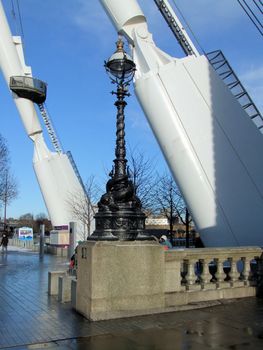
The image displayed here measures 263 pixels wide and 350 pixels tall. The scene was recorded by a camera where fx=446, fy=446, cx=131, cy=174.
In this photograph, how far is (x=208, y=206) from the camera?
55.7ft

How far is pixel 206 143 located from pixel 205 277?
8.39 m

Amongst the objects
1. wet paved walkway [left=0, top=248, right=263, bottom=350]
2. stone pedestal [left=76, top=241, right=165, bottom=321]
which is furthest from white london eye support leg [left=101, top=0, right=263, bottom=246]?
stone pedestal [left=76, top=241, right=165, bottom=321]

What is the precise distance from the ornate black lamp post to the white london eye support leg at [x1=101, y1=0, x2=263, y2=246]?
7.79 meters

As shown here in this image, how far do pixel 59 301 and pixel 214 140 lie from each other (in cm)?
936

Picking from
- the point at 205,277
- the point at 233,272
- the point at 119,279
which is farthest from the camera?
the point at 233,272

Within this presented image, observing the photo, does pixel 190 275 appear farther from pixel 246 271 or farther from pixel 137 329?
pixel 137 329

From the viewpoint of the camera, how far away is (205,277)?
9602mm

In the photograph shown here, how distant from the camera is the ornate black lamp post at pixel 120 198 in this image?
8.75m

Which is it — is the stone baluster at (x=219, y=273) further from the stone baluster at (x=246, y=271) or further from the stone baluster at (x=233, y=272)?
the stone baluster at (x=246, y=271)

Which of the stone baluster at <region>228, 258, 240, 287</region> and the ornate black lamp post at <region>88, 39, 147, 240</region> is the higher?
the ornate black lamp post at <region>88, 39, 147, 240</region>

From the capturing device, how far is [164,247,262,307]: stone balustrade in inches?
352

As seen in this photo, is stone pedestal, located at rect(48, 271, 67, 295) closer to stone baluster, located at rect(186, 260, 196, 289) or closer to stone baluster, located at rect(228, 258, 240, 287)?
stone baluster, located at rect(186, 260, 196, 289)

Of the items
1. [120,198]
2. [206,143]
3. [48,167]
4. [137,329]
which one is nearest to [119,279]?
[137,329]

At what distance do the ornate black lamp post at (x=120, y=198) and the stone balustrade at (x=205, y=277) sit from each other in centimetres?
95
